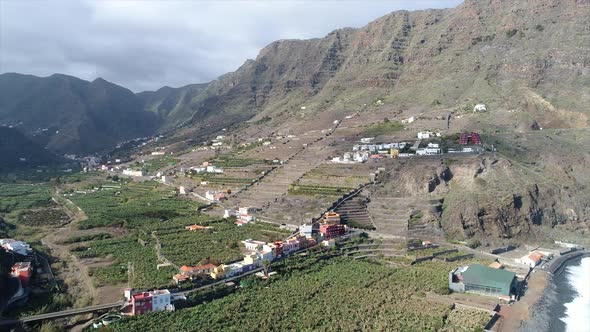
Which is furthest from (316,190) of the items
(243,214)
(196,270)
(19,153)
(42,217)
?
(19,153)

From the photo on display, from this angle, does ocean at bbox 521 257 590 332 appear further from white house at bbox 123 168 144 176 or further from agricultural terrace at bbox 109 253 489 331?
white house at bbox 123 168 144 176

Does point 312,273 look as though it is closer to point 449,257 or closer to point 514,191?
point 449,257

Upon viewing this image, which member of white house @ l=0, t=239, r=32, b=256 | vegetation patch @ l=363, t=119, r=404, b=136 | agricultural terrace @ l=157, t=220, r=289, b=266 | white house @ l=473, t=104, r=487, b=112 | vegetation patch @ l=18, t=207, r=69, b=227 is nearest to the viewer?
agricultural terrace @ l=157, t=220, r=289, b=266

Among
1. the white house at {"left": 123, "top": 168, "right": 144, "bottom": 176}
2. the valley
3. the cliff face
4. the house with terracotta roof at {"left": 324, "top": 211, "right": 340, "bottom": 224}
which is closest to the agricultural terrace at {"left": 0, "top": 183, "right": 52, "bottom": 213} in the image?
the valley

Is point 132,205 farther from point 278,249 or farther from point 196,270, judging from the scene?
point 196,270

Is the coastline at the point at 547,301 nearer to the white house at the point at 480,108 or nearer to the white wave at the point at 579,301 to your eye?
the white wave at the point at 579,301

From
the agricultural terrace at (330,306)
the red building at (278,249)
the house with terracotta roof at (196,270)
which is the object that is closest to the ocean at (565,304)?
the agricultural terrace at (330,306)
